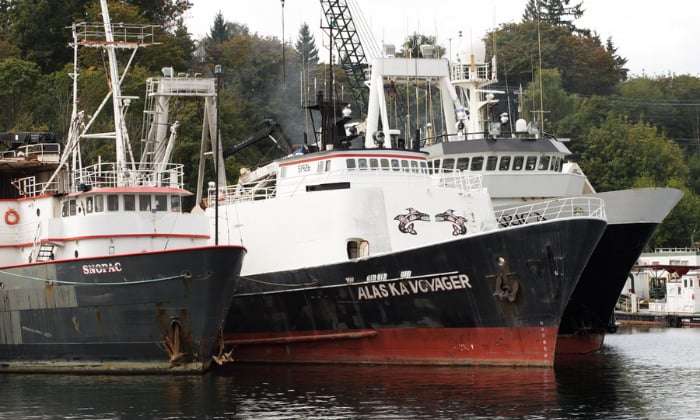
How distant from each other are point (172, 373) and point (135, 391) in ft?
9.34

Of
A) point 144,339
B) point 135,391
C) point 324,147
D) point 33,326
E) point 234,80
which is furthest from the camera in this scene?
point 234,80

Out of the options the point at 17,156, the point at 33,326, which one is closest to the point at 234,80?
the point at 17,156

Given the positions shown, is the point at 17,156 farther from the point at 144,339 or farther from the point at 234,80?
the point at 234,80

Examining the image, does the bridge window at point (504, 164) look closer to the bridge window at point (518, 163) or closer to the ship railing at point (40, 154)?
the bridge window at point (518, 163)

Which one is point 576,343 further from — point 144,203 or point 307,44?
point 307,44

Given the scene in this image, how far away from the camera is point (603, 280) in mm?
39469

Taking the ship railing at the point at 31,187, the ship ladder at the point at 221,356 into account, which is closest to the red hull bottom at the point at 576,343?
the ship ladder at the point at 221,356

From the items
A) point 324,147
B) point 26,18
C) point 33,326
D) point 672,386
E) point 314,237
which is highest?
point 26,18

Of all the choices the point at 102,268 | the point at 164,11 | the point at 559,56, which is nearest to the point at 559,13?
the point at 559,56

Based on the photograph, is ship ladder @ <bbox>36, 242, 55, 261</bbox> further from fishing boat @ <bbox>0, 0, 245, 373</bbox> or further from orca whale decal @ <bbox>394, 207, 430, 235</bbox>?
orca whale decal @ <bbox>394, 207, 430, 235</bbox>

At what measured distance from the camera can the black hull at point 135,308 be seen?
107ft

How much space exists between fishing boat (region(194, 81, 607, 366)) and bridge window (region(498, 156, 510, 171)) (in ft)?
7.03

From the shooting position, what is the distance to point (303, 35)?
11188 cm

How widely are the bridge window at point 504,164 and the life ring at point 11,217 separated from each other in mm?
17010
